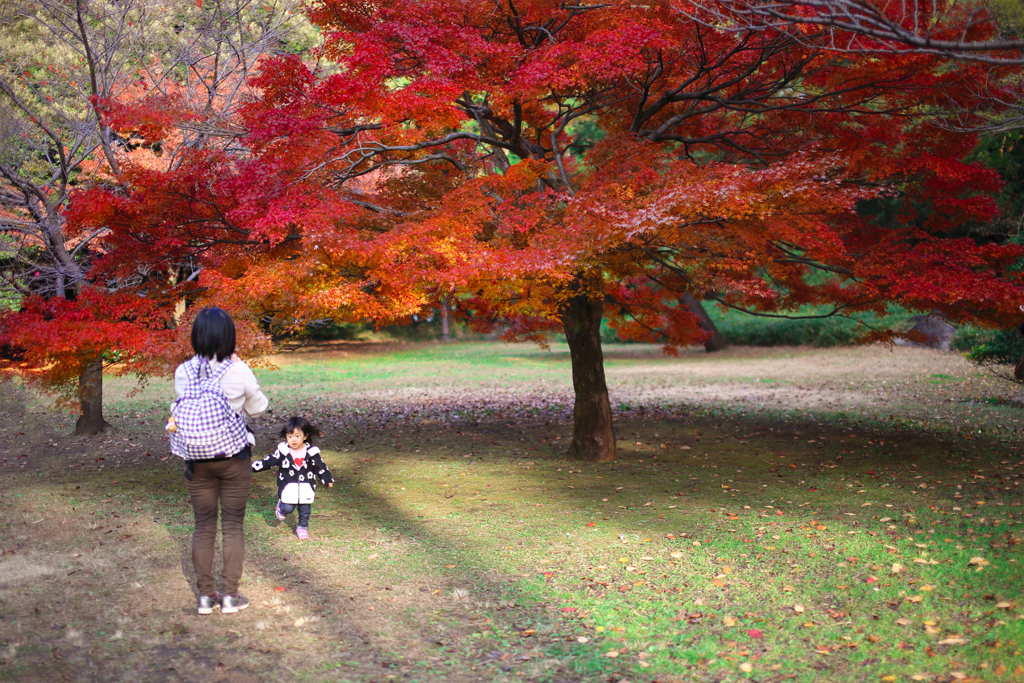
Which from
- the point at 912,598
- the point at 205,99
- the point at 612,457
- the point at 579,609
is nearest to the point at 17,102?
the point at 205,99

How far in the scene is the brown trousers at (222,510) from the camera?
3.90 meters

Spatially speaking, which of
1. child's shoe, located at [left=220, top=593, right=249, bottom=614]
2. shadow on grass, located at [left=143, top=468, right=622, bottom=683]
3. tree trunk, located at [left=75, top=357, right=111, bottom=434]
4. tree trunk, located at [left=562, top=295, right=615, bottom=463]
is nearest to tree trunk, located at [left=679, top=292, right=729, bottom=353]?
tree trunk, located at [left=562, top=295, right=615, bottom=463]

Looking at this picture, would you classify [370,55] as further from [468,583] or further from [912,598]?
[912,598]

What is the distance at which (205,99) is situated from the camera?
13039 mm

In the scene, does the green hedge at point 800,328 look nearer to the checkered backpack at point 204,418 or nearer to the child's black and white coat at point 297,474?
the child's black and white coat at point 297,474

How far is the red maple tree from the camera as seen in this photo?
625 centimetres

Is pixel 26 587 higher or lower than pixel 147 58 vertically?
lower

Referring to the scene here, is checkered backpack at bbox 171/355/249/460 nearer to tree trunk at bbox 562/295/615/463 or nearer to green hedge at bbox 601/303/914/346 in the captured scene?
tree trunk at bbox 562/295/615/463

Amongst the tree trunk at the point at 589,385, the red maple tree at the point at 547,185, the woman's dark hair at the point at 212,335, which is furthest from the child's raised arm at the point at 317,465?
the tree trunk at the point at 589,385

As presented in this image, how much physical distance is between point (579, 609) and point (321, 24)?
21.8 feet

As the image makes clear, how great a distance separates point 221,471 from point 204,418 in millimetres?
344

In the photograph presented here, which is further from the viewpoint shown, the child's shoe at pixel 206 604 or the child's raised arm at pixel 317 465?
the child's raised arm at pixel 317 465

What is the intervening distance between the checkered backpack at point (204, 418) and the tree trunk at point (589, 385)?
5295mm

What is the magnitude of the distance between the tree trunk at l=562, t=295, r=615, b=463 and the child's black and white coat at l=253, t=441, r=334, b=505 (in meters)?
3.72
